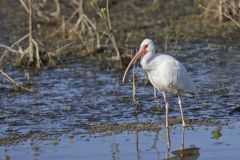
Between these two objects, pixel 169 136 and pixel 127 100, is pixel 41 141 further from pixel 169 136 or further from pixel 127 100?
pixel 127 100

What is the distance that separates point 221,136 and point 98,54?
666cm

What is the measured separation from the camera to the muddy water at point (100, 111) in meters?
9.05

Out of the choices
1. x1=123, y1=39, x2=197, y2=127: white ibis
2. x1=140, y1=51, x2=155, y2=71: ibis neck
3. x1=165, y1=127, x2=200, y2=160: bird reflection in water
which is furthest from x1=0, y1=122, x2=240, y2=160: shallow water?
x1=140, y1=51, x2=155, y2=71: ibis neck

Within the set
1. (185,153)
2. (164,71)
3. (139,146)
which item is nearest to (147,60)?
(164,71)

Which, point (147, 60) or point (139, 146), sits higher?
point (147, 60)

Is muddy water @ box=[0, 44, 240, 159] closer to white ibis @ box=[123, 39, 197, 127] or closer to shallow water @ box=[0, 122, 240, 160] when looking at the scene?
shallow water @ box=[0, 122, 240, 160]

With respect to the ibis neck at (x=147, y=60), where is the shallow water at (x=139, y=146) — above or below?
below

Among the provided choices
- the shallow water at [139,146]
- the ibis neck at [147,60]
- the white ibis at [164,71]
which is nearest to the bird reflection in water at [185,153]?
the shallow water at [139,146]

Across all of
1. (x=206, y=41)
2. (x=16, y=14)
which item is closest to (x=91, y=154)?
(x=206, y=41)

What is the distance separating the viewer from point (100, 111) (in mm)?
11203

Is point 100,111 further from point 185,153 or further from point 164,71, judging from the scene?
point 185,153

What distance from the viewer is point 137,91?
12.5m

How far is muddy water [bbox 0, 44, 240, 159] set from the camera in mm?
9047

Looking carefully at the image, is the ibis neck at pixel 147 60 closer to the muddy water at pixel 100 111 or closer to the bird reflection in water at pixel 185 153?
the muddy water at pixel 100 111
